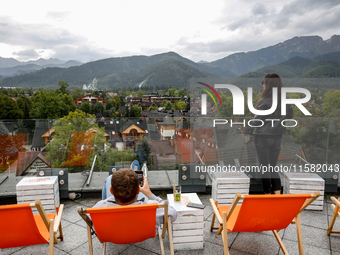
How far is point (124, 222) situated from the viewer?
174 centimetres

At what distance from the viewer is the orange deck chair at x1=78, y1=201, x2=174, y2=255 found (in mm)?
1654

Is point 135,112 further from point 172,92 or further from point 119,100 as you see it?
point 119,100

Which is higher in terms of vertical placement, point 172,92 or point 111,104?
point 172,92

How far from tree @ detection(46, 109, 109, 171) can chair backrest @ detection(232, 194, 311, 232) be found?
2.85 metres

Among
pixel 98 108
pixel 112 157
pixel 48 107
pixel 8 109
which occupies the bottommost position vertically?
pixel 98 108

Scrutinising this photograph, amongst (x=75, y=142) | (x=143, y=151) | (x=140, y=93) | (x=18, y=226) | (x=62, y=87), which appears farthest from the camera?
(x=140, y=93)

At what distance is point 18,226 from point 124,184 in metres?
0.86

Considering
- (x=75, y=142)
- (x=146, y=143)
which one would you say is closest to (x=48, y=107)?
(x=75, y=142)

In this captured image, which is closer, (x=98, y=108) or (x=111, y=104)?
(x=98, y=108)

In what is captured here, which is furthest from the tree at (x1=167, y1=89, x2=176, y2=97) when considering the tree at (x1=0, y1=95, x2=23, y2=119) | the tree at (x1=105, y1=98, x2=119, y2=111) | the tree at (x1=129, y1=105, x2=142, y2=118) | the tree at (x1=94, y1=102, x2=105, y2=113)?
the tree at (x1=0, y1=95, x2=23, y2=119)

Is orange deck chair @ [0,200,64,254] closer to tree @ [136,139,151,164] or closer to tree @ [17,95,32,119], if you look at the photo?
tree @ [136,139,151,164]

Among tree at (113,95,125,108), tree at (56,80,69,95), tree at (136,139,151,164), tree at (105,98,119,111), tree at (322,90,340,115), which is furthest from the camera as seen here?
tree at (113,95,125,108)

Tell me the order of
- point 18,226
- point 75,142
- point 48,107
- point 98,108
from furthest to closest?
point 98,108, point 48,107, point 75,142, point 18,226

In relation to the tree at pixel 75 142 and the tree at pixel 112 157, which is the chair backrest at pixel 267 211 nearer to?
the tree at pixel 112 157
